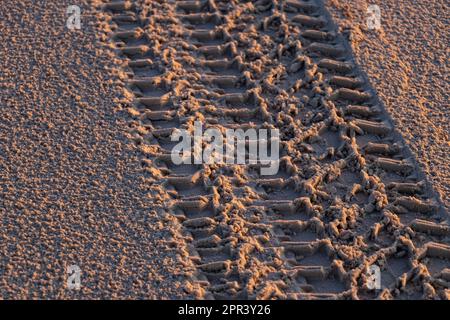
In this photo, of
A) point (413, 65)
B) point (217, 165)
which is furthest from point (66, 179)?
point (413, 65)

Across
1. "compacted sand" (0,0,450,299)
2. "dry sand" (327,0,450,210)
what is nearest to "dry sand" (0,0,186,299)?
"compacted sand" (0,0,450,299)

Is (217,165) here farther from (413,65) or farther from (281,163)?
(413,65)

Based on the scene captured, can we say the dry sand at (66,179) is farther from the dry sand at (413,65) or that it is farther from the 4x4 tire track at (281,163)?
the dry sand at (413,65)

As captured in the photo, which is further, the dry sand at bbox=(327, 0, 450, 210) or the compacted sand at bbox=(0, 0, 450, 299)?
the dry sand at bbox=(327, 0, 450, 210)

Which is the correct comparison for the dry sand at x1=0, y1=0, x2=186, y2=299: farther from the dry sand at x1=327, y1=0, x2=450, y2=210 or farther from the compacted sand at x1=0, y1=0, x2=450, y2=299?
the dry sand at x1=327, y1=0, x2=450, y2=210

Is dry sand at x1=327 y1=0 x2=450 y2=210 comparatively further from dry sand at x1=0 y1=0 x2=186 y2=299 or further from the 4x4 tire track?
dry sand at x1=0 y1=0 x2=186 y2=299

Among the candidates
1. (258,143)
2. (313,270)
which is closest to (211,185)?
(258,143)

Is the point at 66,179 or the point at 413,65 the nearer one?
the point at 66,179

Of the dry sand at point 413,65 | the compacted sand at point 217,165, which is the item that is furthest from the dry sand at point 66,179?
the dry sand at point 413,65
